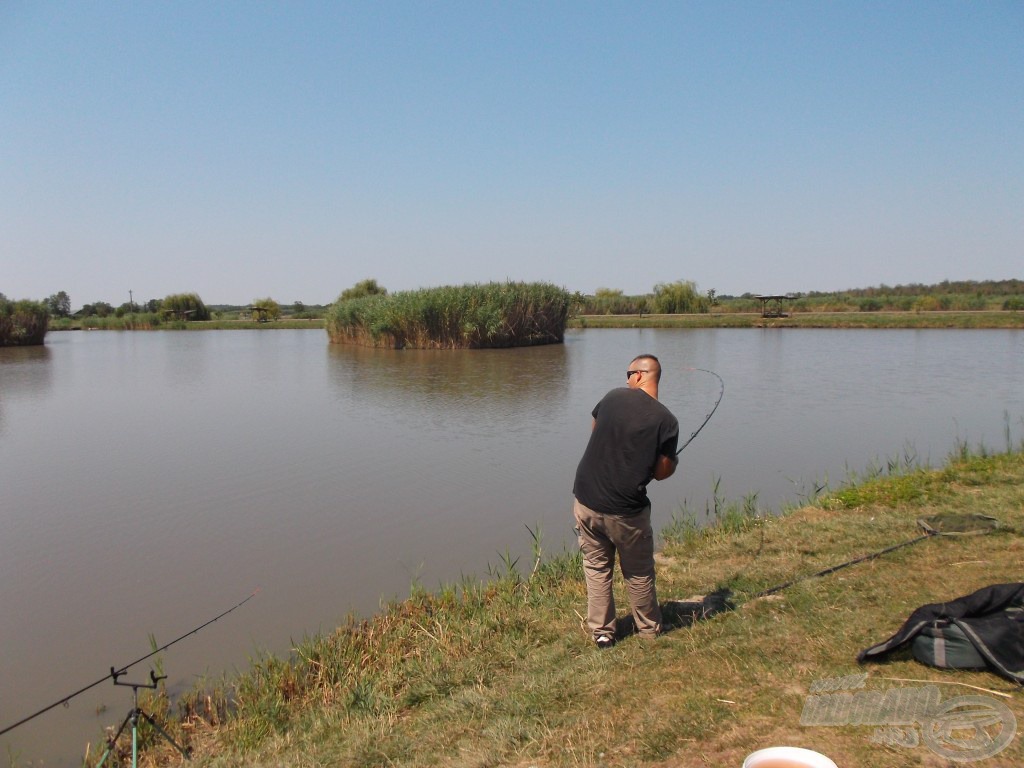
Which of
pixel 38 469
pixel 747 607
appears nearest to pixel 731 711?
pixel 747 607

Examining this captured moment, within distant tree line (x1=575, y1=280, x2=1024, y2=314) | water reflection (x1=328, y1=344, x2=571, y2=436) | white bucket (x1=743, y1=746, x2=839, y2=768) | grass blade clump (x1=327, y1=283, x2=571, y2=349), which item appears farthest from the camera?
distant tree line (x1=575, y1=280, x2=1024, y2=314)

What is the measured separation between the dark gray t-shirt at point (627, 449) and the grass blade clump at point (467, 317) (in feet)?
94.5

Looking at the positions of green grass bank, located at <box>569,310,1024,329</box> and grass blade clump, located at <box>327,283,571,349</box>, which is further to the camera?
green grass bank, located at <box>569,310,1024,329</box>

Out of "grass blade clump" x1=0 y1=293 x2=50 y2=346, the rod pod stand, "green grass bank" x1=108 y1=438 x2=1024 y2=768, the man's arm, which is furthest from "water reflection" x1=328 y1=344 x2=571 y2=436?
"grass blade clump" x1=0 y1=293 x2=50 y2=346

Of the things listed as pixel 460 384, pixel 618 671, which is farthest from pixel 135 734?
pixel 460 384

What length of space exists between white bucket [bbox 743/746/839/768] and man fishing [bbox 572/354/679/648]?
1615mm

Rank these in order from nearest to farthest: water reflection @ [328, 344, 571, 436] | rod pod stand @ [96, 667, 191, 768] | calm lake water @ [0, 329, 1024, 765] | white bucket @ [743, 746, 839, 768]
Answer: white bucket @ [743, 746, 839, 768]
rod pod stand @ [96, 667, 191, 768]
calm lake water @ [0, 329, 1024, 765]
water reflection @ [328, 344, 571, 436]

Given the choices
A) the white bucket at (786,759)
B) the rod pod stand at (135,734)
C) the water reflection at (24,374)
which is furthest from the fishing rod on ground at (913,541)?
the water reflection at (24,374)

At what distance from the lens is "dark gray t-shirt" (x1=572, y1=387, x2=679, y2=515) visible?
14.0 feet

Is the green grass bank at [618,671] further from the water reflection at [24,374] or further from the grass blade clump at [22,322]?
the grass blade clump at [22,322]

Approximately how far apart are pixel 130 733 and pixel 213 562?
9.69ft

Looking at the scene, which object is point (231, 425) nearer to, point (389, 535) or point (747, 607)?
point (389, 535)

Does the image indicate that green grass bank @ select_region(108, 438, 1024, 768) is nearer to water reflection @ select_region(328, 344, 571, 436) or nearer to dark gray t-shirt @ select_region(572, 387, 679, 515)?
dark gray t-shirt @ select_region(572, 387, 679, 515)

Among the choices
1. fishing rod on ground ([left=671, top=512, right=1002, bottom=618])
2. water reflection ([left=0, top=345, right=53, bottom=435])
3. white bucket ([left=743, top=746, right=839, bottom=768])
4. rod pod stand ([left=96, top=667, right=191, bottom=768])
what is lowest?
rod pod stand ([left=96, top=667, right=191, bottom=768])
